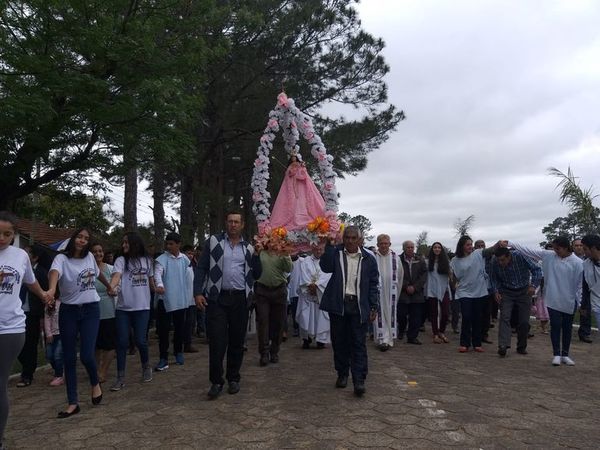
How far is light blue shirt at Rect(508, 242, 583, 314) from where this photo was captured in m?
7.34

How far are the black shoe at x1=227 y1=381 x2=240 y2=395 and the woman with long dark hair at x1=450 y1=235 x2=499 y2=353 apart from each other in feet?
13.8

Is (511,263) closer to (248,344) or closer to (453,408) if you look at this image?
(453,408)

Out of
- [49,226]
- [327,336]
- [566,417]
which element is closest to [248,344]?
[327,336]

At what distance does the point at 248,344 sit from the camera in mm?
9648

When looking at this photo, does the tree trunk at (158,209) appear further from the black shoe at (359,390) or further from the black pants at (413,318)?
the black shoe at (359,390)

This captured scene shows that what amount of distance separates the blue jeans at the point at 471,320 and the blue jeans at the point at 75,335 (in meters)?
5.63

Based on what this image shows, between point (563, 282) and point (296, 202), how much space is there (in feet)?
20.4

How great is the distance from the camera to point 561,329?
7453 millimetres

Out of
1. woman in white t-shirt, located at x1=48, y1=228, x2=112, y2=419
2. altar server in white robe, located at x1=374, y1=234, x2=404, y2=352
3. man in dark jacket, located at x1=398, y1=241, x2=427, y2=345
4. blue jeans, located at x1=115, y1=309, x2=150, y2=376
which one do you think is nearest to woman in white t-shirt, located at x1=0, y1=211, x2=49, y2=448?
woman in white t-shirt, located at x1=48, y1=228, x2=112, y2=419

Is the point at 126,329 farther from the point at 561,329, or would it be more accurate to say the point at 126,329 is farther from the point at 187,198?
the point at 187,198

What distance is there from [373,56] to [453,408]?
1534cm

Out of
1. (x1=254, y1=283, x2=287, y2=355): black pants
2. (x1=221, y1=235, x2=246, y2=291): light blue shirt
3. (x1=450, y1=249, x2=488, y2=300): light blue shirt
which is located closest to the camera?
(x1=221, y1=235, x2=246, y2=291): light blue shirt

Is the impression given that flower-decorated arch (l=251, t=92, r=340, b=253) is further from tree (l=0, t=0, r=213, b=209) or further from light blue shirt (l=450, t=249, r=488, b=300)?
light blue shirt (l=450, t=249, r=488, b=300)

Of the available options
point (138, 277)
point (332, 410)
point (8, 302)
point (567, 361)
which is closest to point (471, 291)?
point (567, 361)
